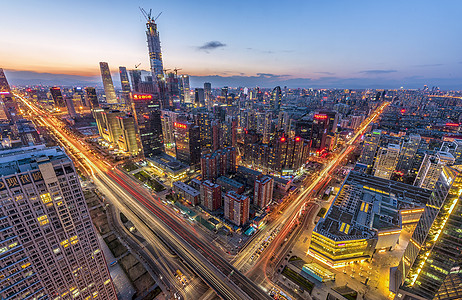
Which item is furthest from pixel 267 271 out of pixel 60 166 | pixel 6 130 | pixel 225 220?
pixel 6 130

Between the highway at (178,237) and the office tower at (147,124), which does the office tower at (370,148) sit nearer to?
Answer: the highway at (178,237)

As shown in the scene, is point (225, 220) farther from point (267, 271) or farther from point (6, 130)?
point (6, 130)

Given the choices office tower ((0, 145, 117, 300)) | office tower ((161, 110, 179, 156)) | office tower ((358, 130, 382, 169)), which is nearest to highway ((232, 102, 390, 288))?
office tower ((358, 130, 382, 169))

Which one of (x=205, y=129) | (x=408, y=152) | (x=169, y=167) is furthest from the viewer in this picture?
(x=205, y=129)

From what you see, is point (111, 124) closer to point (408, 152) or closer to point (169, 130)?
point (169, 130)

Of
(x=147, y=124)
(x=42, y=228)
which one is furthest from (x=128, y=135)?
(x=42, y=228)

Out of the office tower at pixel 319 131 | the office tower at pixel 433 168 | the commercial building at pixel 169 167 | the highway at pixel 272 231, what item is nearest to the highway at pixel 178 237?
the highway at pixel 272 231
